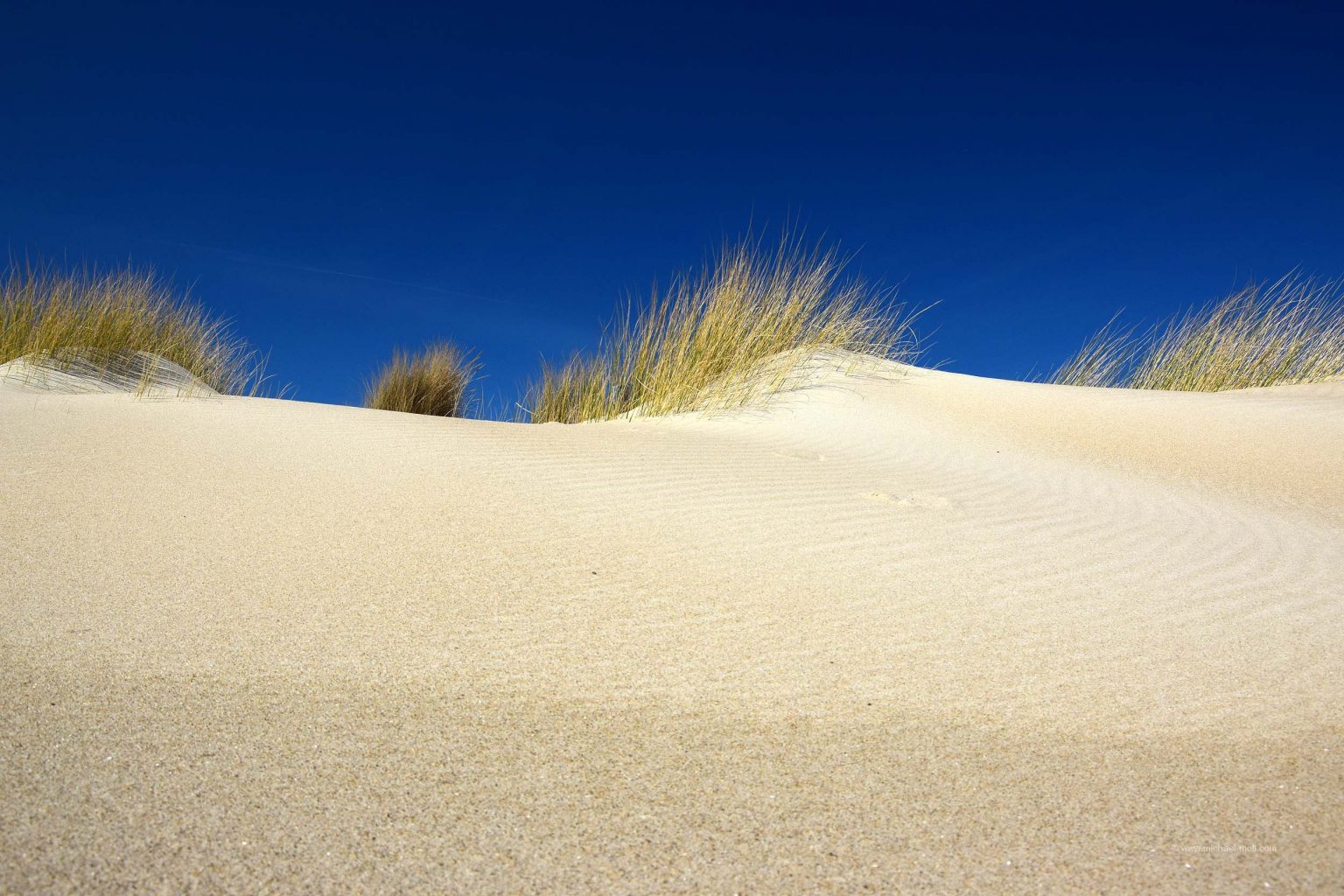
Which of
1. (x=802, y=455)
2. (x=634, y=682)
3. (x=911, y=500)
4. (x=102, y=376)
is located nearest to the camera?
(x=634, y=682)

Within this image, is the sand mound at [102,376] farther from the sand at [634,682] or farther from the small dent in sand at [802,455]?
the small dent in sand at [802,455]

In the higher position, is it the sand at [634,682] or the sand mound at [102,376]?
the sand mound at [102,376]

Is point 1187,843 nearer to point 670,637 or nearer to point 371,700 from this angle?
point 670,637

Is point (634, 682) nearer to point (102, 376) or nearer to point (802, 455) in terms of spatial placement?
point (802, 455)

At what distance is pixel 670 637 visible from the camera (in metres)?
1.58

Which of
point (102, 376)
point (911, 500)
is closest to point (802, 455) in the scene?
point (911, 500)

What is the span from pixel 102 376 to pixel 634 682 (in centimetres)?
660

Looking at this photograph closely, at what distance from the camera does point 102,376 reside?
6234 mm

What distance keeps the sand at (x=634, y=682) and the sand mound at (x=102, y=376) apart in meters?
2.65

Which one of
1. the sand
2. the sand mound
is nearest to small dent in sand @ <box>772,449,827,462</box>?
the sand

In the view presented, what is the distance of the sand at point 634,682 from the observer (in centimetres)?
94

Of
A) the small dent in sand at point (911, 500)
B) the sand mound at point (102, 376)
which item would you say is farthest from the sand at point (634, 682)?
the sand mound at point (102, 376)

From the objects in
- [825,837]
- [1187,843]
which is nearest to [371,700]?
[825,837]

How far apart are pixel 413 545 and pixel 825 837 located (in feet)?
4.44
